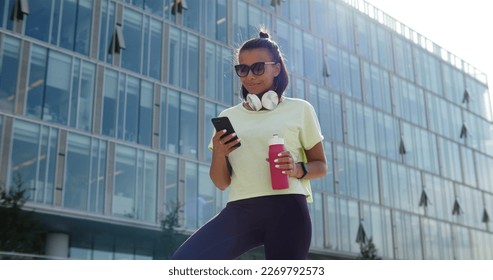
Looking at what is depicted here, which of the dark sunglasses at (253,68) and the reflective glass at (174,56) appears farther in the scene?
the reflective glass at (174,56)

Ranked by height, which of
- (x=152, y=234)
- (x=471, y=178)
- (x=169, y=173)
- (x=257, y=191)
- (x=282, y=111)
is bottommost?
(x=257, y=191)

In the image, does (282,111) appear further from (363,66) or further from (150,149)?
(363,66)

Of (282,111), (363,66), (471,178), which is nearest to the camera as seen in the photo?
(282,111)

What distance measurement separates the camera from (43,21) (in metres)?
22.0

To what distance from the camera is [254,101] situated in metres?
2.58

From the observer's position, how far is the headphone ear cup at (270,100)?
101 inches

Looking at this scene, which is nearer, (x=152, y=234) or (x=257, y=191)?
(x=257, y=191)

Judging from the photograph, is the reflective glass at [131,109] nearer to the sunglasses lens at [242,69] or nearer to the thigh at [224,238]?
the sunglasses lens at [242,69]

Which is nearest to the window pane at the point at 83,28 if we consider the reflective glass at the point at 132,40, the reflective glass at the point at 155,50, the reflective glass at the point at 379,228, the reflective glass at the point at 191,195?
the reflective glass at the point at 132,40

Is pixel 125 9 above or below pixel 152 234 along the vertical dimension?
above

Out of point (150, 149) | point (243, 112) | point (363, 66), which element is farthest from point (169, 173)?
point (243, 112)

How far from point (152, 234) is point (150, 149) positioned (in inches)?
123

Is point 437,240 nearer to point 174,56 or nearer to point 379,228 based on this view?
point 379,228

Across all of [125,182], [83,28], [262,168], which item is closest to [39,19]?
[83,28]
